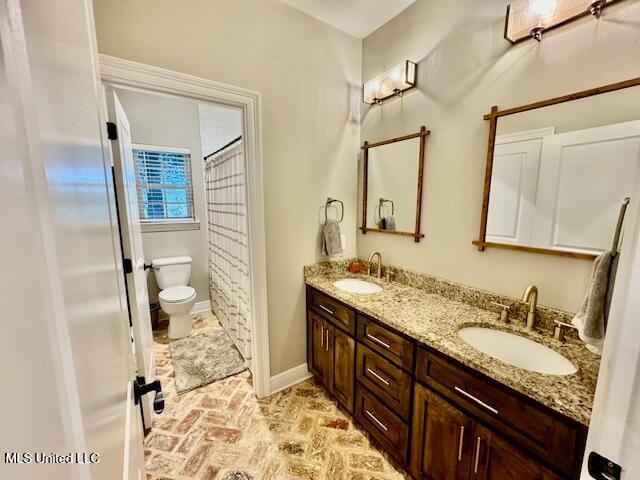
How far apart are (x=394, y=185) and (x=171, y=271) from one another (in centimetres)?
263

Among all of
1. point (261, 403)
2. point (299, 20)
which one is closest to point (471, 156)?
point (299, 20)

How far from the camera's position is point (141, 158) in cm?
315

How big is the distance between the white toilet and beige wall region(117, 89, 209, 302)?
0.68 feet

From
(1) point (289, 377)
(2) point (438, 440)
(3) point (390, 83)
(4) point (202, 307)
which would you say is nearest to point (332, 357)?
(1) point (289, 377)

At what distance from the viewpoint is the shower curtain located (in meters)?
2.27

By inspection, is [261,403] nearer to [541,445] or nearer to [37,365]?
[541,445]

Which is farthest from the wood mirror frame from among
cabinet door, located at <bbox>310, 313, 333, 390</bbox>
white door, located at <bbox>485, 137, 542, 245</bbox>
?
cabinet door, located at <bbox>310, 313, 333, 390</bbox>

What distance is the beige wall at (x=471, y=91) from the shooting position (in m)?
1.17

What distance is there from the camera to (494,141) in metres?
1.48

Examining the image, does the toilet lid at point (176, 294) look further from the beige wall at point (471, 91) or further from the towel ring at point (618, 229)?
the towel ring at point (618, 229)

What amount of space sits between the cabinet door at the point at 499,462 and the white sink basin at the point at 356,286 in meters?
1.07

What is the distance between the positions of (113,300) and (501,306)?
1707 millimetres

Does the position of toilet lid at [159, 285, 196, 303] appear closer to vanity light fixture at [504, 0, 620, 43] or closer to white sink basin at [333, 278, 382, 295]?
white sink basin at [333, 278, 382, 295]

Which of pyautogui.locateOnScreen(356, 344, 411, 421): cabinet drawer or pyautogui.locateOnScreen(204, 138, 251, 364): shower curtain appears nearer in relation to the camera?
pyautogui.locateOnScreen(356, 344, 411, 421): cabinet drawer
